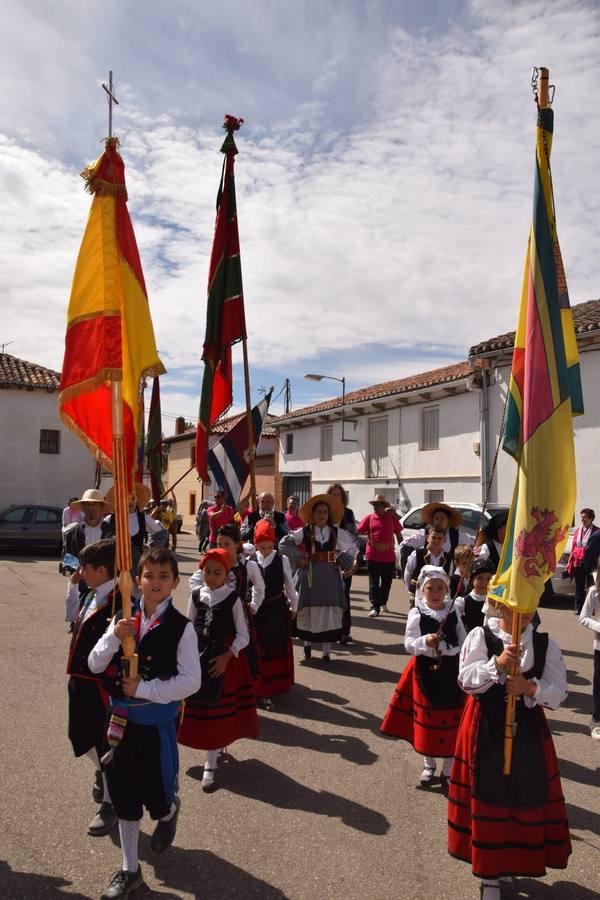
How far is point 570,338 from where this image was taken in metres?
3.87

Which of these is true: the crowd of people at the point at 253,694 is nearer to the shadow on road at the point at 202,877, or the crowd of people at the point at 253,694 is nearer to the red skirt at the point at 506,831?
the red skirt at the point at 506,831

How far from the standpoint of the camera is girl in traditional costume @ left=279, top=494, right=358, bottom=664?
772 cm

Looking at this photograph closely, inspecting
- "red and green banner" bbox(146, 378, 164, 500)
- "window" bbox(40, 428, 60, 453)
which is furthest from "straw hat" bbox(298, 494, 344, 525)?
"window" bbox(40, 428, 60, 453)

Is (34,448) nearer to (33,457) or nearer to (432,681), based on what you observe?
(33,457)

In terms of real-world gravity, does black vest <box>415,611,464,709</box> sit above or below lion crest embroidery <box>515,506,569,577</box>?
below

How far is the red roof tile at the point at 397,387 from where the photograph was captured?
840 inches

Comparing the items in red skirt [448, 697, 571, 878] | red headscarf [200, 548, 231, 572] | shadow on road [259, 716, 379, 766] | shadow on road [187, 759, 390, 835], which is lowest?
shadow on road [259, 716, 379, 766]

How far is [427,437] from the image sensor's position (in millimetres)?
22359

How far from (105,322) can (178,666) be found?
1.89m

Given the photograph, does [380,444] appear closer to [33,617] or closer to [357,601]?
[357,601]

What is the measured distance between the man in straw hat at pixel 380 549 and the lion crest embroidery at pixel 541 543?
6989 mm

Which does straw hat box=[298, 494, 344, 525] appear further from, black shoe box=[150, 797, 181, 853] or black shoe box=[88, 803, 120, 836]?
black shoe box=[150, 797, 181, 853]

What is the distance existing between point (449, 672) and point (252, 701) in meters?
1.37

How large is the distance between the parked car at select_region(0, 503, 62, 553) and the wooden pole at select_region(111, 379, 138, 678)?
17.3 meters
